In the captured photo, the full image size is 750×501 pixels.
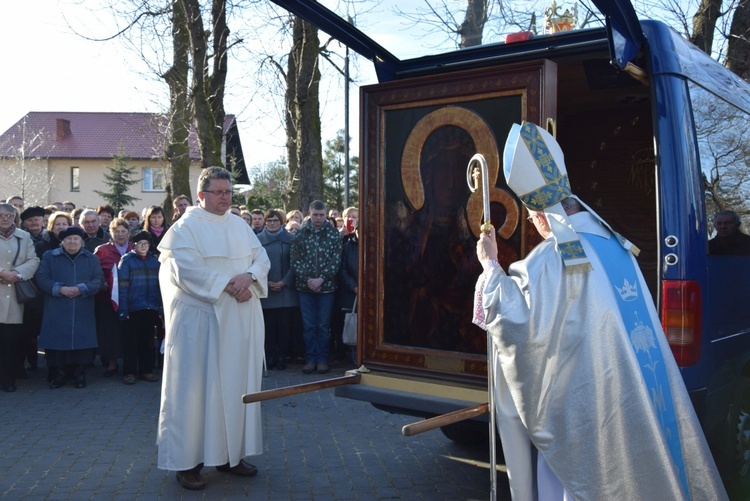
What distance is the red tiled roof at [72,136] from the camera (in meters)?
52.2

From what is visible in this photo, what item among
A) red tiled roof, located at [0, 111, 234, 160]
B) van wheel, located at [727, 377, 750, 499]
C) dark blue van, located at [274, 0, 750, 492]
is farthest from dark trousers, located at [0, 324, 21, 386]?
red tiled roof, located at [0, 111, 234, 160]

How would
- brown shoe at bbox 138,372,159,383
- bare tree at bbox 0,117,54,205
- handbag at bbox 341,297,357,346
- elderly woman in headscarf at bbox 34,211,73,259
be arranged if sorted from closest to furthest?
1. handbag at bbox 341,297,357,346
2. brown shoe at bbox 138,372,159,383
3. elderly woman in headscarf at bbox 34,211,73,259
4. bare tree at bbox 0,117,54,205

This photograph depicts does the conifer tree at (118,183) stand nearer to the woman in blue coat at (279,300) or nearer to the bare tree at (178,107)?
the bare tree at (178,107)

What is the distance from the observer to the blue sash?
395 cm

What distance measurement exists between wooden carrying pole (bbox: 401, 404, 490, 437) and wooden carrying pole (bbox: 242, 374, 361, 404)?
1050mm

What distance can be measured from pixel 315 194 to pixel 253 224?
4565mm

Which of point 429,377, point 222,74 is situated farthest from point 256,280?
point 222,74

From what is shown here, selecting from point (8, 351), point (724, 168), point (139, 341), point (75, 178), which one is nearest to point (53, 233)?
point (8, 351)

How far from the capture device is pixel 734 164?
18.0ft

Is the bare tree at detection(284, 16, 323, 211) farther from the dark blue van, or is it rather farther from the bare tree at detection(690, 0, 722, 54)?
the dark blue van

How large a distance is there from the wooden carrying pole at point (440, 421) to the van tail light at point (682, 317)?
3.64 feet

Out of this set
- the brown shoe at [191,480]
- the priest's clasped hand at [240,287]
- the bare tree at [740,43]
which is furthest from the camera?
the bare tree at [740,43]

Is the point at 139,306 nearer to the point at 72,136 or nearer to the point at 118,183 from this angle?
the point at 118,183

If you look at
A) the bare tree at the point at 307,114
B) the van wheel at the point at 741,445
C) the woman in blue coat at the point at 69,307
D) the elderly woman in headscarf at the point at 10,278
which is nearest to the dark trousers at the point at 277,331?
the woman in blue coat at the point at 69,307
